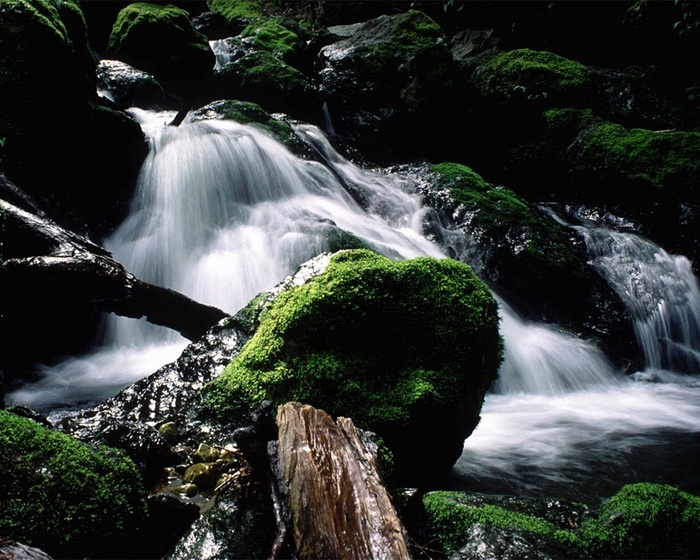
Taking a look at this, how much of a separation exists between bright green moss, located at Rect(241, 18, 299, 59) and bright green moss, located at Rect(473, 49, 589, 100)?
6185 mm

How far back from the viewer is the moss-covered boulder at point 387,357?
3.37 meters

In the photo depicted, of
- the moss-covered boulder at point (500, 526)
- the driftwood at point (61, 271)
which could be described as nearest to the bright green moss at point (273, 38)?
the driftwood at point (61, 271)

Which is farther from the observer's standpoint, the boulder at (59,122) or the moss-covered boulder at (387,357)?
the boulder at (59,122)

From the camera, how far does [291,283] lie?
171 inches

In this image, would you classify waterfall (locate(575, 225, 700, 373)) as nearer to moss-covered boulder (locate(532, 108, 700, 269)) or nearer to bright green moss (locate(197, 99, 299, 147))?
moss-covered boulder (locate(532, 108, 700, 269))

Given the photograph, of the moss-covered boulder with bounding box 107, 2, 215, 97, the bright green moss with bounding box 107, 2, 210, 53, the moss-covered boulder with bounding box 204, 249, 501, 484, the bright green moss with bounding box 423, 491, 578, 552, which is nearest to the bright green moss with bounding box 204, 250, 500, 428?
the moss-covered boulder with bounding box 204, 249, 501, 484

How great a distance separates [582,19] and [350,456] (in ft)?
57.1

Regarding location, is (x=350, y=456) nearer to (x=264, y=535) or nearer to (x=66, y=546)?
(x=264, y=535)

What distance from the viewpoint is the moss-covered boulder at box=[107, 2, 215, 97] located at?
13.5m

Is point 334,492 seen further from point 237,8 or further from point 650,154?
point 237,8

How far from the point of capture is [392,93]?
12773mm

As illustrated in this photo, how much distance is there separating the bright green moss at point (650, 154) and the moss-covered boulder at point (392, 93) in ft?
12.6

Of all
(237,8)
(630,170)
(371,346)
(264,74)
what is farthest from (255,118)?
(237,8)

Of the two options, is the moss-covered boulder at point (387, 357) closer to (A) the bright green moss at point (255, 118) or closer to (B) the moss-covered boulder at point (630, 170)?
(A) the bright green moss at point (255, 118)
